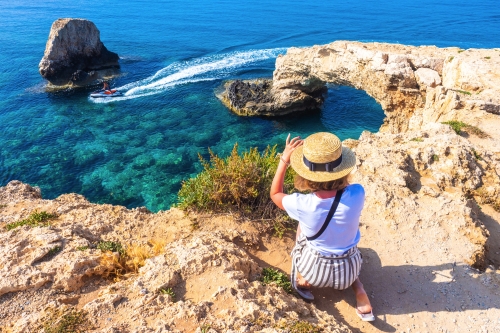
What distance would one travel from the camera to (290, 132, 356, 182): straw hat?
406cm

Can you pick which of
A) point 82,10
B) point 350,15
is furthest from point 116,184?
point 82,10

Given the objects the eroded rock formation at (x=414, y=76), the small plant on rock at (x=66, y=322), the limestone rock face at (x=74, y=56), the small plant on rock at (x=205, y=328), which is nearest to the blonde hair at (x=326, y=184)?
the small plant on rock at (x=205, y=328)

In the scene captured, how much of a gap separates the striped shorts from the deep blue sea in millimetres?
14586

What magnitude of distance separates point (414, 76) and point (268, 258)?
620 inches

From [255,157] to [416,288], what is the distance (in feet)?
15.2

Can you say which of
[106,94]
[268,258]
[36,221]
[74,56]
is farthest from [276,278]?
[74,56]

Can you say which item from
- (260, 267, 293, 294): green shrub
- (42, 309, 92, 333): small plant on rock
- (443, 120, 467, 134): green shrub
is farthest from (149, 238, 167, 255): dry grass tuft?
(443, 120, 467, 134): green shrub

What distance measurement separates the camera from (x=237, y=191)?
7453 millimetres

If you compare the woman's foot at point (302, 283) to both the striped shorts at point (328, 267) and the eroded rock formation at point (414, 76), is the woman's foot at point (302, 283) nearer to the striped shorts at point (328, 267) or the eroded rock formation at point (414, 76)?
the striped shorts at point (328, 267)

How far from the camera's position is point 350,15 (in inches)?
2160

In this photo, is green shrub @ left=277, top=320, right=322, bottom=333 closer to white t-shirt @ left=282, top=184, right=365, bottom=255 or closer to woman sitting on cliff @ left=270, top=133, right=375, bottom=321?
woman sitting on cliff @ left=270, top=133, right=375, bottom=321

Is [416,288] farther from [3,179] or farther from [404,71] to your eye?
[3,179]

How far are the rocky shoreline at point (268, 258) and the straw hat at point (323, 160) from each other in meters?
2.04

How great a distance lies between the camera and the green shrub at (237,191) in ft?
24.4
